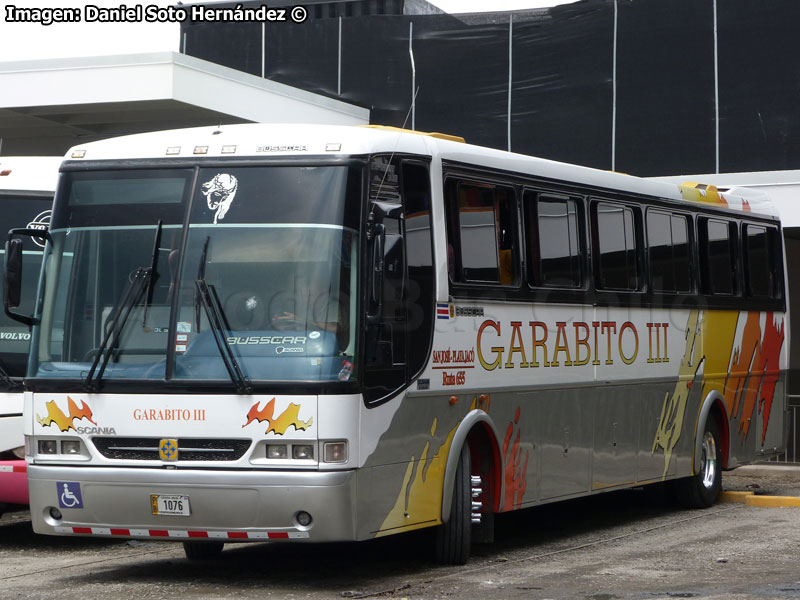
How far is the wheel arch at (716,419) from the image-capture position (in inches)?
585

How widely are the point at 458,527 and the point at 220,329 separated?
8.32 ft

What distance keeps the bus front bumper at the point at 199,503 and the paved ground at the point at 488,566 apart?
1.48ft

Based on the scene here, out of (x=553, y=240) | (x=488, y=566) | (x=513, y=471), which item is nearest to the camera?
(x=488, y=566)

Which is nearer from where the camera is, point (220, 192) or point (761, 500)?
point (220, 192)

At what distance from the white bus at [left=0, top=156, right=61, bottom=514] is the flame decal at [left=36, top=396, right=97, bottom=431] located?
2.65 m

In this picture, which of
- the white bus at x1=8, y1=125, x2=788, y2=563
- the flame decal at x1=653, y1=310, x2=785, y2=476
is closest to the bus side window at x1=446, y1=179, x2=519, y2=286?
the white bus at x1=8, y1=125, x2=788, y2=563

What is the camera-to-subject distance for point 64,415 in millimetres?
9586

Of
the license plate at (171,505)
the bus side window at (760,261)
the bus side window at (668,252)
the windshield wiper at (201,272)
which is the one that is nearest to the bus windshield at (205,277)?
the windshield wiper at (201,272)

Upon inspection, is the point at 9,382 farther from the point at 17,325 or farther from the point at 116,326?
the point at 116,326

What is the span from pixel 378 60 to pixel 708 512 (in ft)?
52.7

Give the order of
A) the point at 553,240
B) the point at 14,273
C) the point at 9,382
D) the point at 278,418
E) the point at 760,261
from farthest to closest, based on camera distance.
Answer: the point at 760,261 → the point at 9,382 → the point at 553,240 → the point at 14,273 → the point at 278,418

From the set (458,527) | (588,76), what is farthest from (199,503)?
(588,76)

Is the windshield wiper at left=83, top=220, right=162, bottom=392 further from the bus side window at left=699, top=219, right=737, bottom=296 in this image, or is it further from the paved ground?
the bus side window at left=699, top=219, right=737, bottom=296

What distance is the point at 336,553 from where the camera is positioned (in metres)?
11.7
